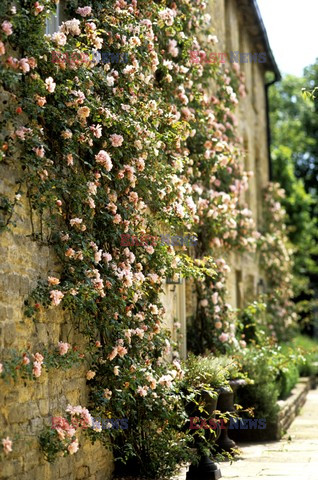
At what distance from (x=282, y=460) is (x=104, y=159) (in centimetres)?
382

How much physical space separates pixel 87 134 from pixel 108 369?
1.98 meters

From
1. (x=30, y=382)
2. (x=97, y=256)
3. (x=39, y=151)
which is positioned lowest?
(x=30, y=382)

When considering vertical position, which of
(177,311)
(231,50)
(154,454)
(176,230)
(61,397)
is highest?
(231,50)

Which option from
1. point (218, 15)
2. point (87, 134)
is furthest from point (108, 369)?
point (218, 15)

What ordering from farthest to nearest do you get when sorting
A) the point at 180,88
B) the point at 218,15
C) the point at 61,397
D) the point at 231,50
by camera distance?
the point at 231,50 → the point at 218,15 → the point at 180,88 → the point at 61,397

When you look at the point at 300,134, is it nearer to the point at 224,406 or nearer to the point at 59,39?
the point at 224,406

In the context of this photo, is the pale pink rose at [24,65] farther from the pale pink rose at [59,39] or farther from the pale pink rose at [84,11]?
the pale pink rose at [84,11]

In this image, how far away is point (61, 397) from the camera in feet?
20.1

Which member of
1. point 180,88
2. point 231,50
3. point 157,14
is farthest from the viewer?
point 231,50

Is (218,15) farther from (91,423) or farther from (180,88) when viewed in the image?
(91,423)

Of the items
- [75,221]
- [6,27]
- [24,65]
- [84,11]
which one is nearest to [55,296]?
[75,221]

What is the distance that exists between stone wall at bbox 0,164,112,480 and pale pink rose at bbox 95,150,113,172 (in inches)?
38.1

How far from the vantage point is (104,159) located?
6.66 m

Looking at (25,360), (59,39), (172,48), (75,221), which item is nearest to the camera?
(25,360)
